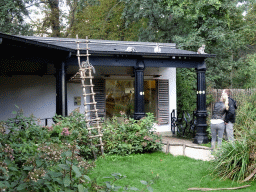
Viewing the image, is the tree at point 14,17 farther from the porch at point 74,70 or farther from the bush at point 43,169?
the bush at point 43,169

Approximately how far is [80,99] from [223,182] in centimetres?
709

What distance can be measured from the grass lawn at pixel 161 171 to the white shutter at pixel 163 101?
13.3 feet

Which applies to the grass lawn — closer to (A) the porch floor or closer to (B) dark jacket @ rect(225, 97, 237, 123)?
(A) the porch floor

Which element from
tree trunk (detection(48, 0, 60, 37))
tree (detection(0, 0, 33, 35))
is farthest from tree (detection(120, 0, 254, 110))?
tree (detection(0, 0, 33, 35))

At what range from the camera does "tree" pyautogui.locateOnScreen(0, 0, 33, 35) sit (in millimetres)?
17938

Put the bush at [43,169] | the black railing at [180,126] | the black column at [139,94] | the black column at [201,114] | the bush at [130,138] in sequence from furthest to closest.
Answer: the black railing at [180,126] → the black column at [201,114] → the black column at [139,94] → the bush at [130,138] → the bush at [43,169]

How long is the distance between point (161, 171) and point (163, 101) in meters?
5.97

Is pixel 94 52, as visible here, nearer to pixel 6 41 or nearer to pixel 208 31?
pixel 6 41

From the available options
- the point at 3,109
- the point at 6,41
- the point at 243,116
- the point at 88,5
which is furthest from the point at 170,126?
the point at 88,5

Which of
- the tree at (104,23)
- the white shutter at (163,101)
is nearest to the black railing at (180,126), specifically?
the white shutter at (163,101)

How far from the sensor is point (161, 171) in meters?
6.12

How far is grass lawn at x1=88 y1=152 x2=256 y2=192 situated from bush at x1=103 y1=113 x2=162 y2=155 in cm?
25

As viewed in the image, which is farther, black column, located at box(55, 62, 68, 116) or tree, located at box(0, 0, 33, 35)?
tree, located at box(0, 0, 33, 35)

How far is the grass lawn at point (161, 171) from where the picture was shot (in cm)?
519
